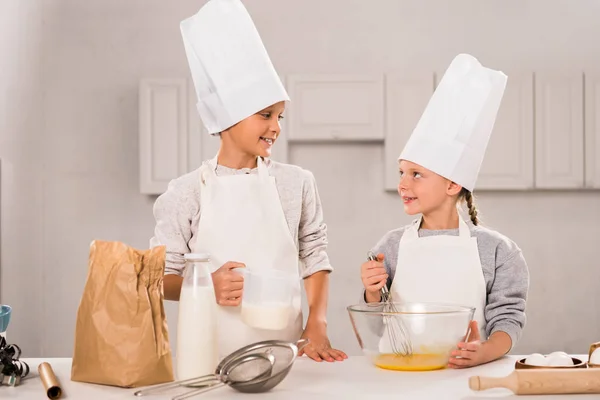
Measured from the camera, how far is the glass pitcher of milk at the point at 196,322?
1.14 meters

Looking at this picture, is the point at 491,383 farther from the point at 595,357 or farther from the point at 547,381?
the point at 595,357

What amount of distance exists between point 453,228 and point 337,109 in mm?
1497

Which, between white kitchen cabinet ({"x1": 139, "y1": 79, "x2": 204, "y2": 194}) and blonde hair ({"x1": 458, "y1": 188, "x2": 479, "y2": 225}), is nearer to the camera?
blonde hair ({"x1": 458, "y1": 188, "x2": 479, "y2": 225})

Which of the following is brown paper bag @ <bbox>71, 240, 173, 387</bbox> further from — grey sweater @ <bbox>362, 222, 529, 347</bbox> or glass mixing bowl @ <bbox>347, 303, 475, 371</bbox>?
grey sweater @ <bbox>362, 222, 529, 347</bbox>

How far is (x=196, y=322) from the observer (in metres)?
1.14

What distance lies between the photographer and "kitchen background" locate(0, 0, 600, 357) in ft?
10.4

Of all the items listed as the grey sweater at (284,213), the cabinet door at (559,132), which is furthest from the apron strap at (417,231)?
the cabinet door at (559,132)

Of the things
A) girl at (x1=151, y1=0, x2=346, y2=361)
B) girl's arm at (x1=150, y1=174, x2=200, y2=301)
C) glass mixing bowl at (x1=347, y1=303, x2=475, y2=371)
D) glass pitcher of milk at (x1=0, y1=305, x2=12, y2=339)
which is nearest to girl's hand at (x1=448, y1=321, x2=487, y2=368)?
glass mixing bowl at (x1=347, y1=303, x2=475, y2=371)

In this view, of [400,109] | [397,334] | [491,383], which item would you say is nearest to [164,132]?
[400,109]

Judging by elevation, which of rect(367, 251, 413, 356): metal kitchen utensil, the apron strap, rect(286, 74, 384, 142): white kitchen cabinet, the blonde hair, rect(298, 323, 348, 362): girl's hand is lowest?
rect(298, 323, 348, 362): girl's hand

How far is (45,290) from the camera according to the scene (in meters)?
3.30

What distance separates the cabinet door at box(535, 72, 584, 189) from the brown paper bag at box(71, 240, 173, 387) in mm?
2360

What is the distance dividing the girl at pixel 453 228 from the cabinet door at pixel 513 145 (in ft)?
4.69

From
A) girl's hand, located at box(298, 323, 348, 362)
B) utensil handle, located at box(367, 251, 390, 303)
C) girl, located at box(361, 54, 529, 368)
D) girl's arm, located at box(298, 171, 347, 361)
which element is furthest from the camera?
girl's arm, located at box(298, 171, 347, 361)
